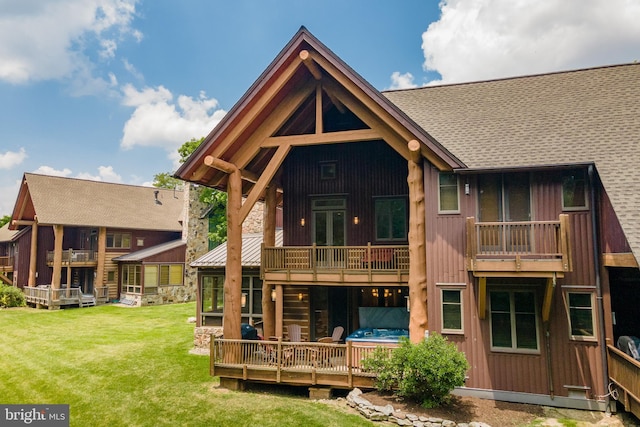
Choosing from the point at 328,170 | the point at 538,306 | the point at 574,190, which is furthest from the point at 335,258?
the point at 574,190

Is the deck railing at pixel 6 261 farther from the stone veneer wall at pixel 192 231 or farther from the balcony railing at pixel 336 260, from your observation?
the balcony railing at pixel 336 260

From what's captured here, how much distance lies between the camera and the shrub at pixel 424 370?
29.1 ft

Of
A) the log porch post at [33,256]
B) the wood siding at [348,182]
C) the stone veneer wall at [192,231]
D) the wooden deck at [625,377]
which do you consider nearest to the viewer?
the wooden deck at [625,377]

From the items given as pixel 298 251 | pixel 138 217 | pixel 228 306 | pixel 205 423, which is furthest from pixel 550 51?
pixel 138 217

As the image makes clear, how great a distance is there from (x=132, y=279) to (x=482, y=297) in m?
27.4

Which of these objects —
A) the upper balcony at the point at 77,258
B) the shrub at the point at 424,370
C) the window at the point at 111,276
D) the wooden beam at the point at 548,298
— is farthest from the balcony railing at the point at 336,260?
the window at the point at 111,276

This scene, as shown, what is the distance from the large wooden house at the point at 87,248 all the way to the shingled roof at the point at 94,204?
7 centimetres

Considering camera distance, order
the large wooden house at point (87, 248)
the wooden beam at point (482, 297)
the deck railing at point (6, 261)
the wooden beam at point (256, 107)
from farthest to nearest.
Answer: the deck railing at point (6, 261), the large wooden house at point (87, 248), the wooden beam at point (256, 107), the wooden beam at point (482, 297)

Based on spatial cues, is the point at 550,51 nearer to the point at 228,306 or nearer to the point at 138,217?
the point at 228,306

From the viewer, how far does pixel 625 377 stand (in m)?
8.53

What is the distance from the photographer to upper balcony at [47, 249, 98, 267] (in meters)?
28.7

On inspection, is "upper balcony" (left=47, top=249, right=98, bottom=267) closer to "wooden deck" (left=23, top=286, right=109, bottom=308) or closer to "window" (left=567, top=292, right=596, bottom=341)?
"wooden deck" (left=23, top=286, right=109, bottom=308)

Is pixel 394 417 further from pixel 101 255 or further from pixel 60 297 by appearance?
pixel 101 255

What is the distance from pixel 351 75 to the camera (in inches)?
440
